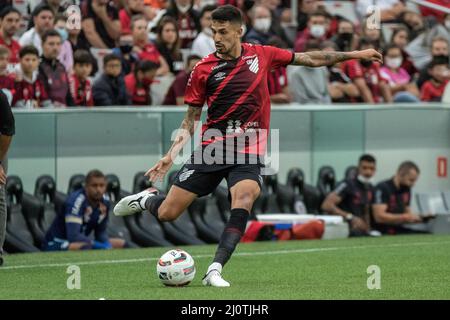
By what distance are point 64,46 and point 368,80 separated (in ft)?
18.6

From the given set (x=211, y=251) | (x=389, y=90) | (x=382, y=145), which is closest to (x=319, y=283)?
(x=211, y=251)

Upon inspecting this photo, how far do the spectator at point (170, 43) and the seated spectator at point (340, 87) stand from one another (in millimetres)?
2320

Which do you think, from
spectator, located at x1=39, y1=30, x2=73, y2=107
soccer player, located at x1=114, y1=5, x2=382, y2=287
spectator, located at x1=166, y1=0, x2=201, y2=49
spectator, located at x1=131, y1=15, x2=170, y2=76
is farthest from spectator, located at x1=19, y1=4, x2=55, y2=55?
soccer player, located at x1=114, y1=5, x2=382, y2=287

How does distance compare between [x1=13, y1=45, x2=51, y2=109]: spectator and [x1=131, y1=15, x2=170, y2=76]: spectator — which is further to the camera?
[x1=131, y1=15, x2=170, y2=76]: spectator

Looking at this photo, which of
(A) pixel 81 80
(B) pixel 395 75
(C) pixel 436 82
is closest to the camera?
(A) pixel 81 80

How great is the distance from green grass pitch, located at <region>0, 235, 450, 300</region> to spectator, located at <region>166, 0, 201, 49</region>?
487cm

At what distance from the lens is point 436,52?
78.6 feet

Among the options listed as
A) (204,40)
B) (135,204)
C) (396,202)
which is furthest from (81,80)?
(135,204)

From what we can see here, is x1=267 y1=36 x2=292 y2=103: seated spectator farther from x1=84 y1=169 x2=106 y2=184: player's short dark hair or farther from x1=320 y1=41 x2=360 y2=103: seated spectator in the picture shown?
x1=84 y1=169 x2=106 y2=184: player's short dark hair

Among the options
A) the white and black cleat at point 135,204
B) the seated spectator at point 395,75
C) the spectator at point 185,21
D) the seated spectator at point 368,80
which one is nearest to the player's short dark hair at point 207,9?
the spectator at point 185,21

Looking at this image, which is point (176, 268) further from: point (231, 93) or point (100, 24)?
point (100, 24)

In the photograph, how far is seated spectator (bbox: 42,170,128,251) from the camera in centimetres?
1817

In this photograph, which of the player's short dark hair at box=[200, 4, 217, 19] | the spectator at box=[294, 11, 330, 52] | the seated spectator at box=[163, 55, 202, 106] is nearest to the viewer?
the seated spectator at box=[163, 55, 202, 106]
